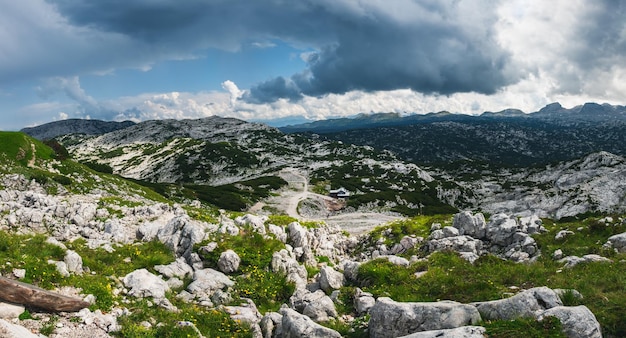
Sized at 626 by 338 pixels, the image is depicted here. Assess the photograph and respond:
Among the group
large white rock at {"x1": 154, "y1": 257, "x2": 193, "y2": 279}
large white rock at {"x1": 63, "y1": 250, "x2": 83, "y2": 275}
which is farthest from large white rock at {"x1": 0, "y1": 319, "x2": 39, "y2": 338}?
large white rock at {"x1": 154, "y1": 257, "x2": 193, "y2": 279}

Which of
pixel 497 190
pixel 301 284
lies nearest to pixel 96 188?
pixel 301 284

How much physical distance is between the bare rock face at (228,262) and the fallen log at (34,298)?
860 centimetres

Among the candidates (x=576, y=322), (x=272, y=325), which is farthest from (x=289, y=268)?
(x=576, y=322)

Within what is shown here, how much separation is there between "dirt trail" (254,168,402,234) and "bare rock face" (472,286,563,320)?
5411 centimetres

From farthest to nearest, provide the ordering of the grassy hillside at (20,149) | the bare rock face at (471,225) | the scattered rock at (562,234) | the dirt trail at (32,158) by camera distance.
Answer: the dirt trail at (32,158)
the grassy hillside at (20,149)
the bare rock face at (471,225)
the scattered rock at (562,234)

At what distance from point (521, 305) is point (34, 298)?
17190 millimetres

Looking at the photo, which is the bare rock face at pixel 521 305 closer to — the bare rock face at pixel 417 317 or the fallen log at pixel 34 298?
the bare rock face at pixel 417 317

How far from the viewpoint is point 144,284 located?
16.6 metres

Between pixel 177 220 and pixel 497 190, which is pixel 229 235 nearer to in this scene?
pixel 177 220

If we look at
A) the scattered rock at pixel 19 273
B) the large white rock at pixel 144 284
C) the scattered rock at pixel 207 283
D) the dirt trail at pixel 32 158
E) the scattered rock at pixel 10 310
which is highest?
the dirt trail at pixel 32 158

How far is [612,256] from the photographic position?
21.8 m

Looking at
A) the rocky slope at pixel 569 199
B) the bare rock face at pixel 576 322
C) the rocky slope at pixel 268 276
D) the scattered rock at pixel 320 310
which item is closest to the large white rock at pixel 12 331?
the rocky slope at pixel 268 276

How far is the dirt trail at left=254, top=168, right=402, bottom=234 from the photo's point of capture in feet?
254

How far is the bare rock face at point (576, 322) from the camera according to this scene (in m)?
10.8
